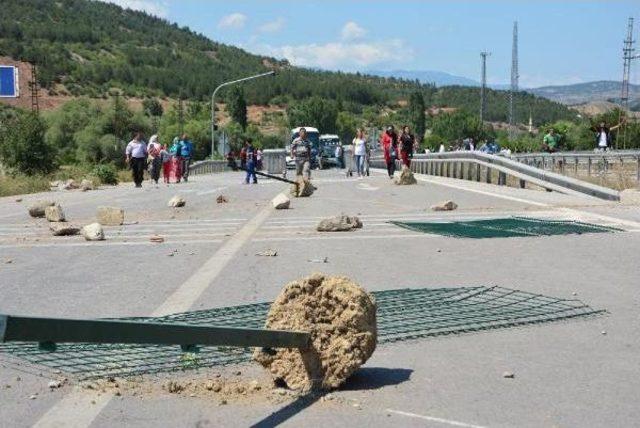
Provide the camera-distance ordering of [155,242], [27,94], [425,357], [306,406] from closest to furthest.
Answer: [306,406] → [425,357] → [155,242] → [27,94]

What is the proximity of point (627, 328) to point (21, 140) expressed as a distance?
3431 centimetres

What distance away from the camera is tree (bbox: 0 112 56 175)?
1489 inches

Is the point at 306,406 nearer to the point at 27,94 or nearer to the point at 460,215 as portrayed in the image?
the point at 460,215

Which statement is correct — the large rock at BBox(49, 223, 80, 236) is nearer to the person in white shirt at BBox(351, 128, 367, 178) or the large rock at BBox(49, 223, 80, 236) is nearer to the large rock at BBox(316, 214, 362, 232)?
the large rock at BBox(316, 214, 362, 232)

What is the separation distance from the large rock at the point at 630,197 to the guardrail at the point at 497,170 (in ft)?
0.59

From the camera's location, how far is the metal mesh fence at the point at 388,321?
6.00 meters

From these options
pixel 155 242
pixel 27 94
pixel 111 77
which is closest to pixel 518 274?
pixel 155 242

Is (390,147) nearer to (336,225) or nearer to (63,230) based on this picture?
(336,225)

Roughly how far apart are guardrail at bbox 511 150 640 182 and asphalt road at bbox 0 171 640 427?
309 inches

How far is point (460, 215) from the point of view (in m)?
16.7

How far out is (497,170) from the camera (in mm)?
26312

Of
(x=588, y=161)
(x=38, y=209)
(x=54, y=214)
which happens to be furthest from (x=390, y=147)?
(x=54, y=214)

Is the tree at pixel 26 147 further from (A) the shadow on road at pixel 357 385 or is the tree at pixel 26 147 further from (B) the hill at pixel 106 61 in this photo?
(B) the hill at pixel 106 61

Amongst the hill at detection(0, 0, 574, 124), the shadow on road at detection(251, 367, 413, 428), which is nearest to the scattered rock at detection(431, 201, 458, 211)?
the shadow on road at detection(251, 367, 413, 428)
